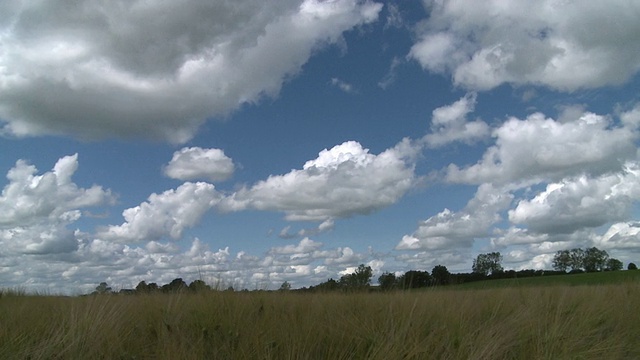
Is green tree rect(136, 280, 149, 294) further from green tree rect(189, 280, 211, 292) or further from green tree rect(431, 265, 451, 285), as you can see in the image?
green tree rect(431, 265, 451, 285)

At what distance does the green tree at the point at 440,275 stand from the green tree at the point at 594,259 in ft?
302

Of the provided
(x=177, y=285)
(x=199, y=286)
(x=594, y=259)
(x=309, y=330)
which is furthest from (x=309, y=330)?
(x=594, y=259)

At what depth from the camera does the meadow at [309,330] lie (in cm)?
419

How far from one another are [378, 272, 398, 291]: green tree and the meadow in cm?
61

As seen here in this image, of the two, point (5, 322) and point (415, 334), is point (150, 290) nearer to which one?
point (5, 322)

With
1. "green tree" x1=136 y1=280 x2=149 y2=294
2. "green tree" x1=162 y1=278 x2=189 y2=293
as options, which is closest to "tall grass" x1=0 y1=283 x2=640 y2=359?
"green tree" x1=162 y1=278 x2=189 y2=293

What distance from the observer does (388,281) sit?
315 inches

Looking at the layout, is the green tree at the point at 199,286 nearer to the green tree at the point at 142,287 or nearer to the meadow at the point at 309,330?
the meadow at the point at 309,330

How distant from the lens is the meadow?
165 inches

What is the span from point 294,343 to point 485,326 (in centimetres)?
242

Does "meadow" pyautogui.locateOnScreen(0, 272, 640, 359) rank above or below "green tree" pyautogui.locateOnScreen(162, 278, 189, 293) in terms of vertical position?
below

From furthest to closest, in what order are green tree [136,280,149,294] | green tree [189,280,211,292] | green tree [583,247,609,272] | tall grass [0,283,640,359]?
green tree [583,247,609,272], green tree [136,280,149,294], green tree [189,280,211,292], tall grass [0,283,640,359]

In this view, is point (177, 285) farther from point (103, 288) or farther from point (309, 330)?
point (309, 330)

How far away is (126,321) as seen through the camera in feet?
17.5
